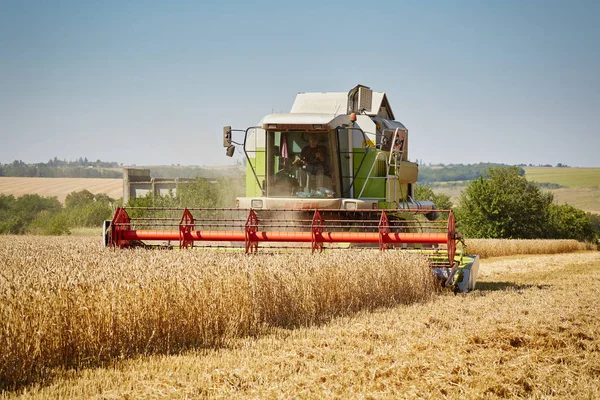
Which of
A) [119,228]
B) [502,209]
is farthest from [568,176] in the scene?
[119,228]

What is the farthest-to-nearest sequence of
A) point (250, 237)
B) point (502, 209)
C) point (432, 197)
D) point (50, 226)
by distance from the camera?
point (432, 197), point (502, 209), point (50, 226), point (250, 237)

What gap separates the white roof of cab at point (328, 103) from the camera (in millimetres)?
12258

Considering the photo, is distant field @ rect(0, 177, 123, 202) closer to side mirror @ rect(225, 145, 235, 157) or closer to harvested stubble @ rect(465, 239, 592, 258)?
harvested stubble @ rect(465, 239, 592, 258)

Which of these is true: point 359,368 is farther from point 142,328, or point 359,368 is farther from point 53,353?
point 53,353

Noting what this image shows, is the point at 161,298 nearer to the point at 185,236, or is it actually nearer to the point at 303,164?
the point at 185,236

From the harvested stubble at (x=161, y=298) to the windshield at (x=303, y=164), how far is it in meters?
2.07

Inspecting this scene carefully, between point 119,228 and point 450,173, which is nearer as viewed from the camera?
point 119,228

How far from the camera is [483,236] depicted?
3538 cm

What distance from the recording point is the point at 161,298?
6098 millimetres

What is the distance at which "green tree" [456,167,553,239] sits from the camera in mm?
35312

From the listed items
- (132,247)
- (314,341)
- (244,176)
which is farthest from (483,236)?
(314,341)

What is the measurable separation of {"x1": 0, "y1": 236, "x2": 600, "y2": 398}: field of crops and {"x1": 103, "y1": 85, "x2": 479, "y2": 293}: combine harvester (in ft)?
3.69

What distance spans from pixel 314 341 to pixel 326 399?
1.77 metres

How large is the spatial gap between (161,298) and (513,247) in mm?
21663
